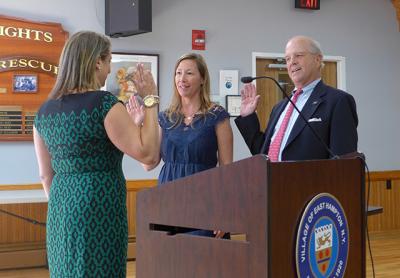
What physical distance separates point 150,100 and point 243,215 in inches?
33.9

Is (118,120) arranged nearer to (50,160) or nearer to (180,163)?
(50,160)

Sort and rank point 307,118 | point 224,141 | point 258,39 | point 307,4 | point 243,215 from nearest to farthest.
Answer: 1. point 243,215
2. point 307,118
3. point 224,141
4. point 258,39
5. point 307,4

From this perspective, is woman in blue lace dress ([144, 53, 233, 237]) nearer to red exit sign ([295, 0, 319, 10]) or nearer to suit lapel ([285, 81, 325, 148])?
suit lapel ([285, 81, 325, 148])

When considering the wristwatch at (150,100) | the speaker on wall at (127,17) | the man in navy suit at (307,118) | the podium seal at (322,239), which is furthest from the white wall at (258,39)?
the podium seal at (322,239)

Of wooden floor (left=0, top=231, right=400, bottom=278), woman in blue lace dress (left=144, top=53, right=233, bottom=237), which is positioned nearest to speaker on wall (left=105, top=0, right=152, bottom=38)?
wooden floor (left=0, top=231, right=400, bottom=278)

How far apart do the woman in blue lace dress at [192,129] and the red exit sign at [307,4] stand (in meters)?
3.82

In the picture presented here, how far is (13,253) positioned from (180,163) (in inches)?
119

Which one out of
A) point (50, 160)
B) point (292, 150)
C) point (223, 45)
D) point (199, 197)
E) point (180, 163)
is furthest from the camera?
point (223, 45)

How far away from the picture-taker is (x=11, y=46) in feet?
17.4

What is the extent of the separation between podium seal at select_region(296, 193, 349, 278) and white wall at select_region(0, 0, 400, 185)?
173 inches

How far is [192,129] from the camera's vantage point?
2.80 metres

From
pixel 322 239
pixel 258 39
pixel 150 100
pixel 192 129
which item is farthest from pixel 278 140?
pixel 258 39

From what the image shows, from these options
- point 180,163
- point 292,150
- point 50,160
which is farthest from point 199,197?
point 180,163

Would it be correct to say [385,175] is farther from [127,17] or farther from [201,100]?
[201,100]
